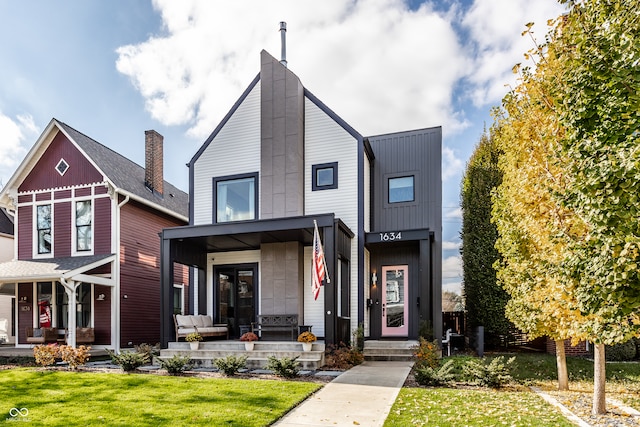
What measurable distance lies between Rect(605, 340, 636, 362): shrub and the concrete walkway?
236 inches

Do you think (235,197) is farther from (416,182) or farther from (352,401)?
(352,401)

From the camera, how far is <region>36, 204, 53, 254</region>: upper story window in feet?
51.1

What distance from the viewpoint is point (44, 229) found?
15.7 meters

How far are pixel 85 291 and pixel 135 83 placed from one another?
7.40 meters

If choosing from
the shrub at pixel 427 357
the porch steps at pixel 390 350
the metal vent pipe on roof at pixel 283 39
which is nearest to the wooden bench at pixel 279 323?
the porch steps at pixel 390 350

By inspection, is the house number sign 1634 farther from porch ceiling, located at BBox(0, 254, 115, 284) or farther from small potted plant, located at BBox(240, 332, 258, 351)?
porch ceiling, located at BBox(0, 254, 115, 284)

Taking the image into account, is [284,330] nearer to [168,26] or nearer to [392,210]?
[392,210]

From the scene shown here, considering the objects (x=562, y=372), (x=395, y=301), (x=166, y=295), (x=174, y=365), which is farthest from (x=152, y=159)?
(x=562, y=372)

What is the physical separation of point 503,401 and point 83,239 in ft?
46.0

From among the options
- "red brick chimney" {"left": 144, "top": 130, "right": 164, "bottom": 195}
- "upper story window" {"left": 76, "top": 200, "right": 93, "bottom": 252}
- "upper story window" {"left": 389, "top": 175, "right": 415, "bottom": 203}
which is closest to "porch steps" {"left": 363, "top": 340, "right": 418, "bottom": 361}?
"upper story window" {"left": 389, "top": 175, "right": 415, "bottom": 203}

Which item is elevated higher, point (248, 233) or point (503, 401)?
point (248, 233)

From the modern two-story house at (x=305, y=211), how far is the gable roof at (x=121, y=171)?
276cm

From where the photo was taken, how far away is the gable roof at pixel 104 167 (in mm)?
15031

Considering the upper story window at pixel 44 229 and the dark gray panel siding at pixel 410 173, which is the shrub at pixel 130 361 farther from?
the upper story window at pixel 44 229
